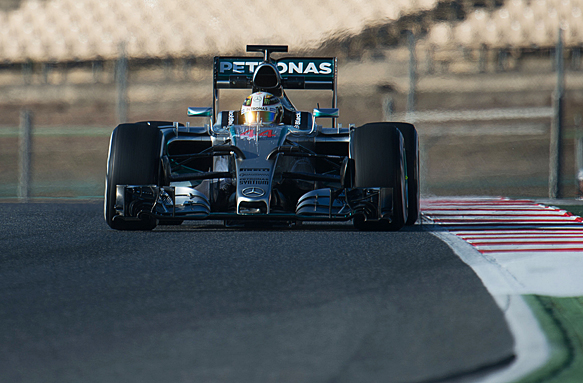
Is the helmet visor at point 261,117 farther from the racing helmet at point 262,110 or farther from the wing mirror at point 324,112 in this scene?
the wing mirror at point 324,112

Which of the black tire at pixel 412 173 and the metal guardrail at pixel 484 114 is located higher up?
the metal guardrail at pixel 484 114

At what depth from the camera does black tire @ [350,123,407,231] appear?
6305 mm

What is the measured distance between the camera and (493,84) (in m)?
18.9

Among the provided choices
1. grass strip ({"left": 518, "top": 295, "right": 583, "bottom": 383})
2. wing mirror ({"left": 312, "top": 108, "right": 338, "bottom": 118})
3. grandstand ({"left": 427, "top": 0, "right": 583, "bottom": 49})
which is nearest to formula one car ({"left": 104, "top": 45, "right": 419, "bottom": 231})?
wing mirror ({"left": 312, "top": 108, "right": 338, "bottom": 118})

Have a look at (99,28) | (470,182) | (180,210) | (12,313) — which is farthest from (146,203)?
(99,28)

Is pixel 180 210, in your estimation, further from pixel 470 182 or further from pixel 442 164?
pixel 442 164

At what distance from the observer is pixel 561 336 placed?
2980mm

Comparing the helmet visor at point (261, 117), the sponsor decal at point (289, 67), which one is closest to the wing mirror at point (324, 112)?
the helmet visor at point (261, 117)

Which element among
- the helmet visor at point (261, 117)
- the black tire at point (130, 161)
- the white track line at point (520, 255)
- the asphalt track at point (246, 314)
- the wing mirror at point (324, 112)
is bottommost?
the asphalt track at point (246, 314)

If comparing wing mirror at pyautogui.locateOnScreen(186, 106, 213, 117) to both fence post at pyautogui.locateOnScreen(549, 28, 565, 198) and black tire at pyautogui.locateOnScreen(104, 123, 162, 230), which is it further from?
fence post at pyautogui.locateOnScreen(549, 28, 565, 198)

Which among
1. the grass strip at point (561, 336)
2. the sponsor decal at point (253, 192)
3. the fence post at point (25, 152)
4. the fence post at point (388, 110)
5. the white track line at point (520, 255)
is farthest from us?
the fence post at point (25, 152)

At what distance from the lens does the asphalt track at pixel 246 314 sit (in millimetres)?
2607

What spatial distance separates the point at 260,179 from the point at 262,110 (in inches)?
54.6

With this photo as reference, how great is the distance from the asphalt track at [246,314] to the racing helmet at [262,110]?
210 cm
